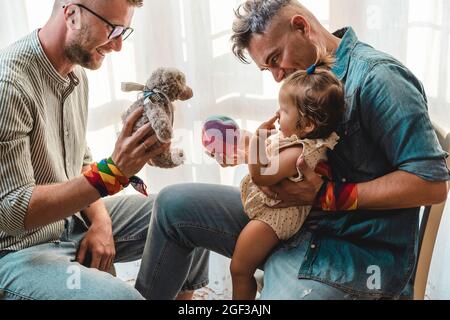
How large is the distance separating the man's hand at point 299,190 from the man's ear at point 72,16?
0.60 m

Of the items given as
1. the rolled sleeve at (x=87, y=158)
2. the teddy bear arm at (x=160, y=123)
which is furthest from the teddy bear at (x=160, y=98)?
the rolled sleeve at (x=87, y=158)

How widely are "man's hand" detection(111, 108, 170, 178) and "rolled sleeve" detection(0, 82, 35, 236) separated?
204mm

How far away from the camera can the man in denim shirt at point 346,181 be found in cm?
99

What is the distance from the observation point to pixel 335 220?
1125 millimetres

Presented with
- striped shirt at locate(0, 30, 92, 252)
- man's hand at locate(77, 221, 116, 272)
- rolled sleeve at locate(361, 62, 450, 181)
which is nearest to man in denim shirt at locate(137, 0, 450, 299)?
rolled sleeve at locate(361, 62, 450, 181)

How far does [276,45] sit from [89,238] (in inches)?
26.9

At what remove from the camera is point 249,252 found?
1134 mm

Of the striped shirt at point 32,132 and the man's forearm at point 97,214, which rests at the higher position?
the striped shirt at point 32,132

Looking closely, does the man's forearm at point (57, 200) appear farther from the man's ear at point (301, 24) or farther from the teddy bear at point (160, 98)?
the man's ear at point (301, 24)

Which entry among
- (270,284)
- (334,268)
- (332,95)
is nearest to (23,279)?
(270,284)

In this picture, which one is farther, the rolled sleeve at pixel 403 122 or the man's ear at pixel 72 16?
the man's ear at pixel 72 16

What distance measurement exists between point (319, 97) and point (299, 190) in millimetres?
208

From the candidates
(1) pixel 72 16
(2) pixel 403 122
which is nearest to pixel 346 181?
(2) pixel 403 122

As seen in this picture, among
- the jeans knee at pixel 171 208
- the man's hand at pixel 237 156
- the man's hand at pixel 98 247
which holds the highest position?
the man's hand at pixel 237 156
